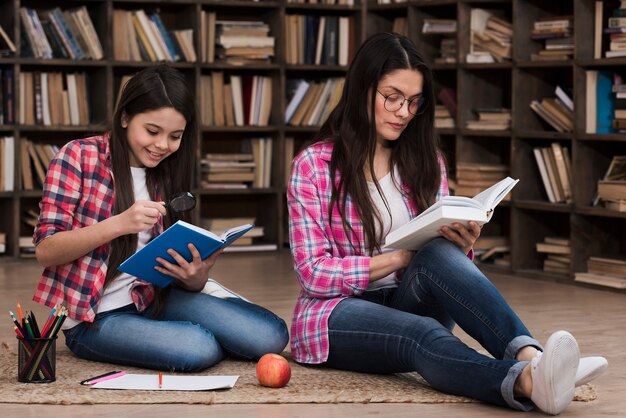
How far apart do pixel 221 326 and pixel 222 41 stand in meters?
3.04

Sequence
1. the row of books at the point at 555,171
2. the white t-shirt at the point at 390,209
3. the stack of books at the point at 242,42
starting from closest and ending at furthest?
1. the white t-shirt at the point at 390,209
2. the row of books at the point at 555,171
3. the stack of books at the point at 242,42

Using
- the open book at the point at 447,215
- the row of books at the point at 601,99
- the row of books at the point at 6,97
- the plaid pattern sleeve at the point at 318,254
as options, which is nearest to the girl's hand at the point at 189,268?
the plaid pattern sleeve at the point at 318,254

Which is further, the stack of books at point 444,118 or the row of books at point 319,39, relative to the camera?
the row of books at point 319,39

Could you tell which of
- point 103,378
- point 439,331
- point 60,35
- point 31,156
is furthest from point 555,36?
point 103,378

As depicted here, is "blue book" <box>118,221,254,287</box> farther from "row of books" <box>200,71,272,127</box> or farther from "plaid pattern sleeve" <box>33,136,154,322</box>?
"row of books" <box>200,71,272,127</box>

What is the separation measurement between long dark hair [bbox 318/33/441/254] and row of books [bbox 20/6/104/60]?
9.30 feet

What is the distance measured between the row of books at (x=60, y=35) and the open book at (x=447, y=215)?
126 inches

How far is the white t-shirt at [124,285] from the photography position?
117 inches

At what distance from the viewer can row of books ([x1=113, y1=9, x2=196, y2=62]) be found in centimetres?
564

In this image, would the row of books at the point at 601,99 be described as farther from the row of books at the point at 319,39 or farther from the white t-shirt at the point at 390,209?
the white t-shirt at the point at 390,209

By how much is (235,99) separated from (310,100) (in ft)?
1.38

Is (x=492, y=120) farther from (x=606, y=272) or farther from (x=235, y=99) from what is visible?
(x=235, y=99)

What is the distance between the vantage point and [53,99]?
5.56 meters

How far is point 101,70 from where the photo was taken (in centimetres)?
564
